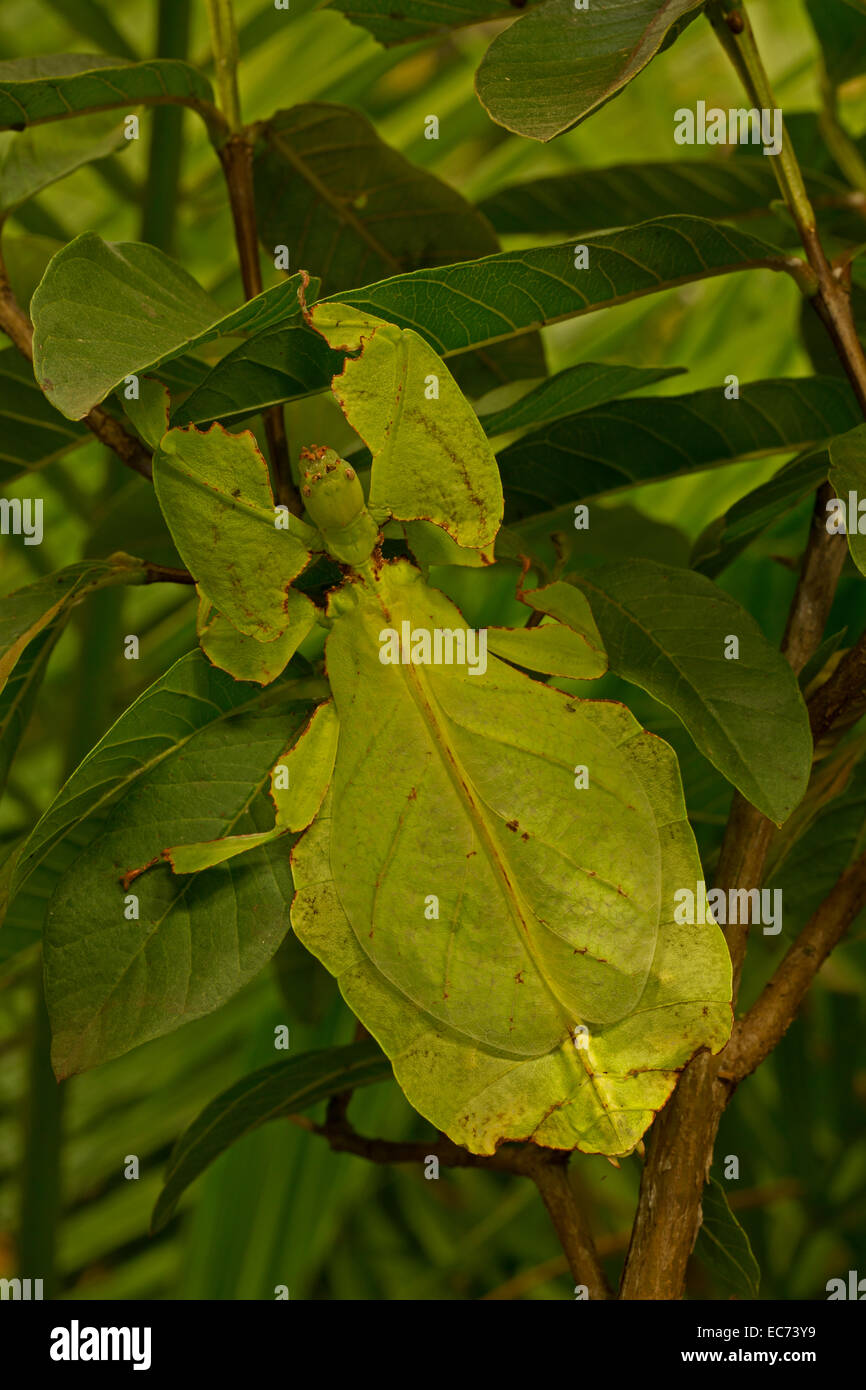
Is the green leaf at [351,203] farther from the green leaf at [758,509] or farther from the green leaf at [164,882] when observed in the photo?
the green leaf at [164,882]

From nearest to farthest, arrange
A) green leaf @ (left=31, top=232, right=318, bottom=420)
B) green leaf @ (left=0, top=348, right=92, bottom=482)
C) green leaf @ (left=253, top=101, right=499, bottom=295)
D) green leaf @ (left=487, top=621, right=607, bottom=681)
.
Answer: green leaf @ (left=31, top=232, right=318, bottom=420), green leaf @ (left=487, top=621, right=607, bottom=681), green leaf @ (left=0, top=348, right=92, bottom=482), green leaf @ (left=253, top=101, right=499, bottom=295)

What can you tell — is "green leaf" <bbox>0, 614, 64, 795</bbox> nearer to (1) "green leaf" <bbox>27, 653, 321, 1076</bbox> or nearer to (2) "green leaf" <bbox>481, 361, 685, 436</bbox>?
(1) "green leaf" <bbox>27, 653, 321, 1076</bbox>

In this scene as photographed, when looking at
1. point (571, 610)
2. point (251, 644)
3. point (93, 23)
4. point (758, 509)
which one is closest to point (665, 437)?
point (758, 509)

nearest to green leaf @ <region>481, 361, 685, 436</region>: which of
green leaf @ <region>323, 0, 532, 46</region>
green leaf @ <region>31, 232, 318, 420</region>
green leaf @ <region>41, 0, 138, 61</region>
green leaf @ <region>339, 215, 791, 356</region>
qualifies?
green leaf @ <region>339, 215, 791, 356</region>

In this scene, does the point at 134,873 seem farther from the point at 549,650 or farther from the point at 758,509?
the point at 758,509

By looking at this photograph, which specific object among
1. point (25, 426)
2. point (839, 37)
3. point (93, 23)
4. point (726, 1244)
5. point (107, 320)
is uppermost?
point (93, 23)
